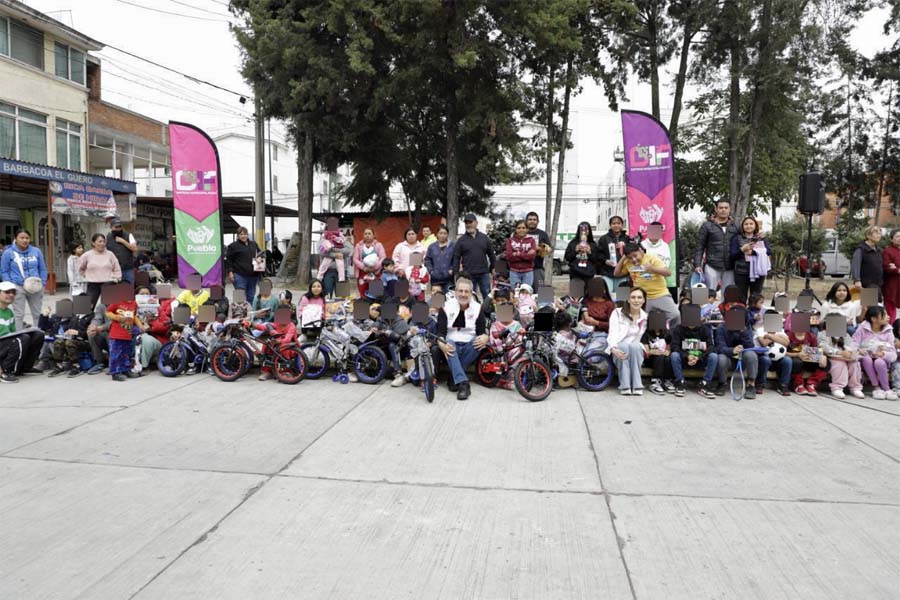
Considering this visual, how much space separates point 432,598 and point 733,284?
23.6 feet

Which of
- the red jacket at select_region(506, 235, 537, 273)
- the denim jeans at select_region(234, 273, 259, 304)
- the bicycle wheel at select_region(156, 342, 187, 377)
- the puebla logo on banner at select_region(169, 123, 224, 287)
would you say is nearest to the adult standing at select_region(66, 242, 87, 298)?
the puebla logo on banner at select_region(169, 123, 224, 287)

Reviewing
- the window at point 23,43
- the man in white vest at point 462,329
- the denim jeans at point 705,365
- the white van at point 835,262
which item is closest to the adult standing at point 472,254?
the man in white vest at point 462,329

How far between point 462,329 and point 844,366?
447cm

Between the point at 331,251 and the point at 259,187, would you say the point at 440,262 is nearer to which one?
the point at 331,251

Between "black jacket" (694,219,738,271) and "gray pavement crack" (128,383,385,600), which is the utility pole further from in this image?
"gray pavement crack" (128,383,385,600)

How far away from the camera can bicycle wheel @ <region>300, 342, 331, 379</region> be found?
823cm

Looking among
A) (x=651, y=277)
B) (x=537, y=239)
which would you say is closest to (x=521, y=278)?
(x=537, y=239)

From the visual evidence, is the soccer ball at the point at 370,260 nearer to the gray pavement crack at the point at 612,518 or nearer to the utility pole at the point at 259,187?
the gray pavement crack at the point at 612,518

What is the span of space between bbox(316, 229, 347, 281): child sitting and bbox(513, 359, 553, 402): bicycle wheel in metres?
4.22

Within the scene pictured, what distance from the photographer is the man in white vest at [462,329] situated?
296 inches

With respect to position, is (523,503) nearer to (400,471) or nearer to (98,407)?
(400,471)

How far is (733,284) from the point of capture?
888cm

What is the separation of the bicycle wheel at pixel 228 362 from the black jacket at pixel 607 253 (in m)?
5.18

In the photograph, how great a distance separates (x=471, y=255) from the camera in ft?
31.5
